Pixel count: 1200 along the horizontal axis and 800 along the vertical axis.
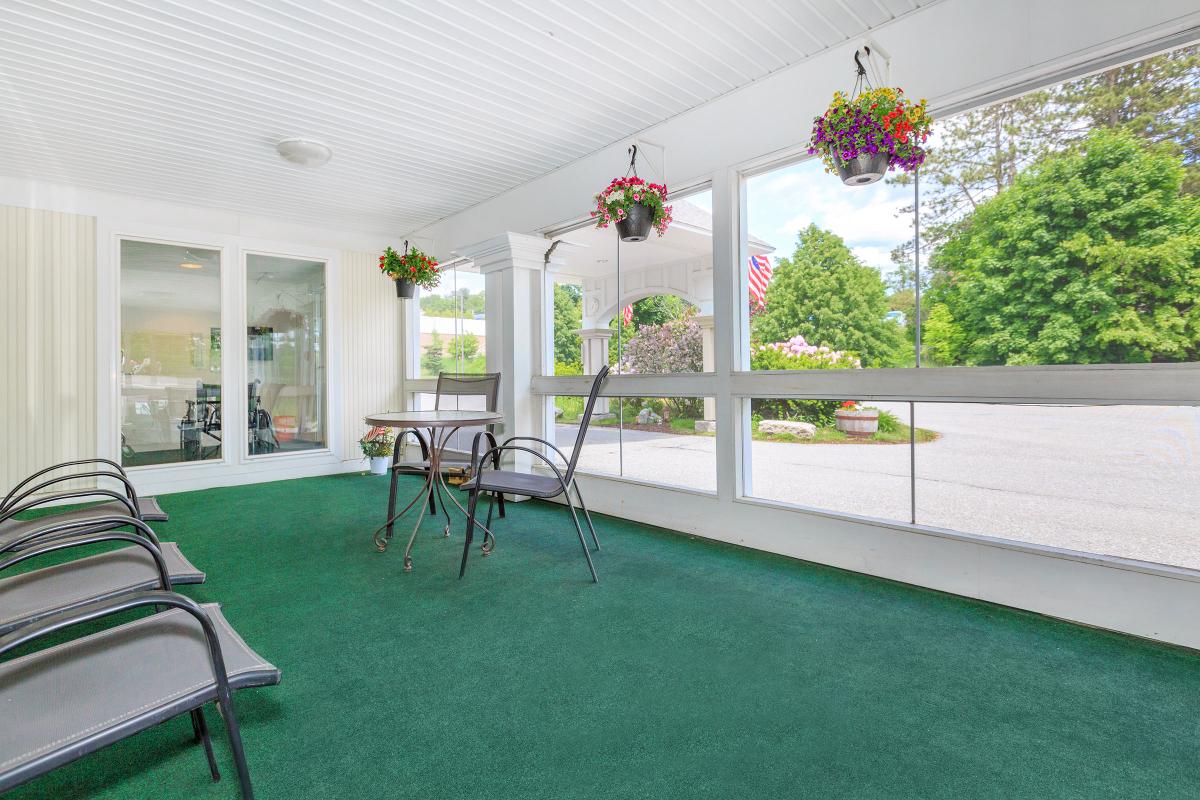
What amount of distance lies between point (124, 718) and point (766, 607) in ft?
7.24

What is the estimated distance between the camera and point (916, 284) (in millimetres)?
2838

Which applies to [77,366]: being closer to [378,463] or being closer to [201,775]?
[378,463]

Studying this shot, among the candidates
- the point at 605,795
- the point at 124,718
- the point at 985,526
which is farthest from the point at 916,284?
the point at 124,718

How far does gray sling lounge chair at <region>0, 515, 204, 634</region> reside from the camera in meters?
1.61

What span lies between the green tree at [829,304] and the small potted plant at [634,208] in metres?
0.83

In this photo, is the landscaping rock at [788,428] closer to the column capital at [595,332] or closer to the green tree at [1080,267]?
the green tree at [1080,267]

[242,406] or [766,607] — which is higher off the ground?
[242,406]

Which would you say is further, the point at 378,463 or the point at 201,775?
the point at 378,463

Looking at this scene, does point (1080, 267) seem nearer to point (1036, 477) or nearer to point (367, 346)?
point (1036, 477)

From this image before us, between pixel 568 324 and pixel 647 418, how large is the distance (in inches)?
52.1

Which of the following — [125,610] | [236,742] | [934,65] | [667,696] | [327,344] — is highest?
[934,65]

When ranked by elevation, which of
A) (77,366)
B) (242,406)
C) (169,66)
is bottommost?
(242,406)

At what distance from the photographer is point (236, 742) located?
1.28 m

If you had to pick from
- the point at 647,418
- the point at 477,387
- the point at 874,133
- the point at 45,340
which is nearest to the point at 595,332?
the point at 647,418
